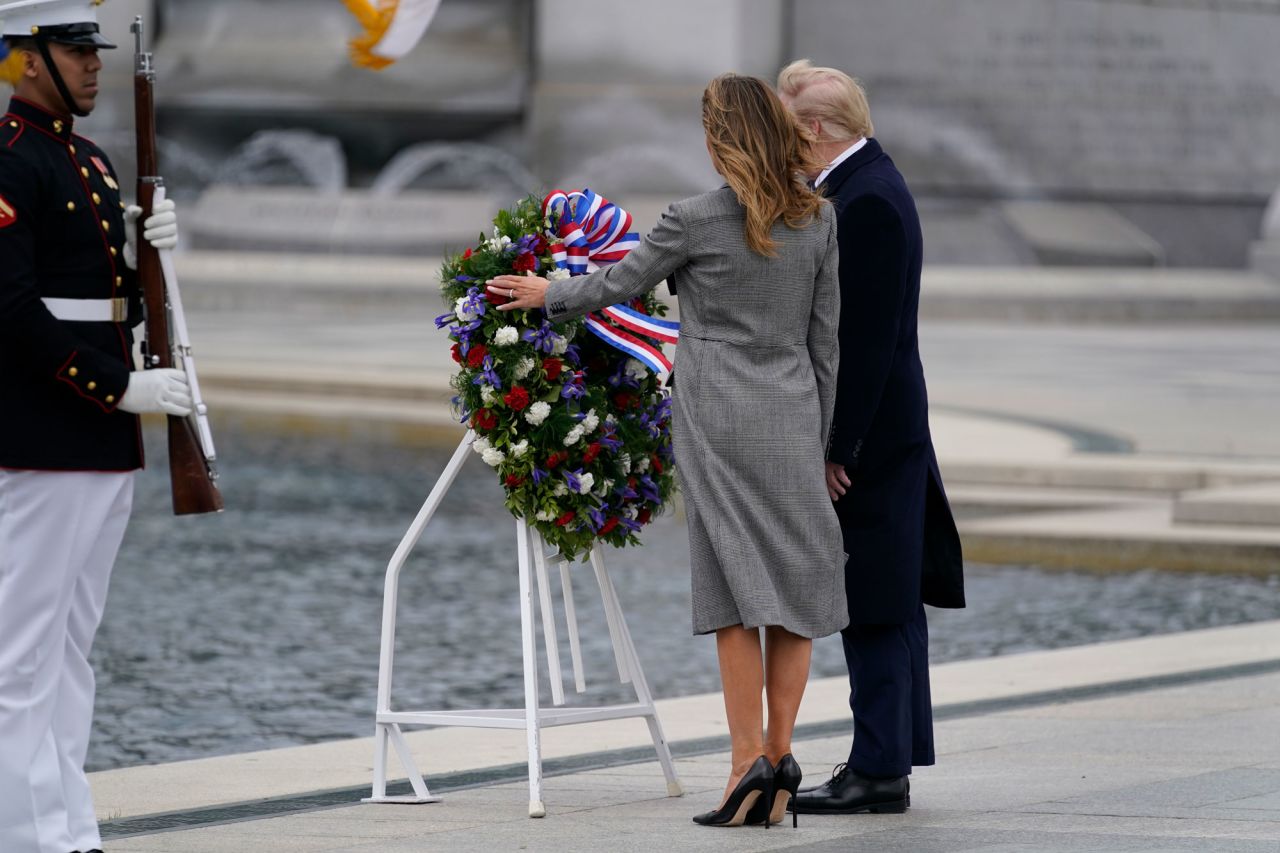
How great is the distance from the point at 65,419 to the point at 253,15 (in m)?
30.3

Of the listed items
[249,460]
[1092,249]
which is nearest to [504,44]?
[1092,249]

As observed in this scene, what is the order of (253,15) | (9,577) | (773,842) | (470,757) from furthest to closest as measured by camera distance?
(253,15)
(470,757)
(773,842)
(9,577)

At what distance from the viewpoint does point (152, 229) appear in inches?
175

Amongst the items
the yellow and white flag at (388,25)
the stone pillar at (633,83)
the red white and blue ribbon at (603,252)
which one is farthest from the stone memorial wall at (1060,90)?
the red white and blue ribbon at (603,252)

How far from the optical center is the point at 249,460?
547 inches

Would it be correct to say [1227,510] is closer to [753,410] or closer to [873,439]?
[873,439]

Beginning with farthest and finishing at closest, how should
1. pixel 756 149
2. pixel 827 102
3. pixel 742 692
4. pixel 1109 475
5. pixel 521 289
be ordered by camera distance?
pixel 1109 475 < pixel 827 102 < pixel 521 289 < pixel 742 692 < pixel 756 149

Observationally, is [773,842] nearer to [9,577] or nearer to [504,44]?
[9,577]

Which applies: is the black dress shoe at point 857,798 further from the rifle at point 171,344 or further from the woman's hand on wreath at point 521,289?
the rifle at point 171,344

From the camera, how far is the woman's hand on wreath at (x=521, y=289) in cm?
511

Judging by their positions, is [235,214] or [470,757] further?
[235,214]

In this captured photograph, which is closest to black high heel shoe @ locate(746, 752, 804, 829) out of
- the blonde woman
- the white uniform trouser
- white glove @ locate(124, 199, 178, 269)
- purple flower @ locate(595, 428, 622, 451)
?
the blonde woman

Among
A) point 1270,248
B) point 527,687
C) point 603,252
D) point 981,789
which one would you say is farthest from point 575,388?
point 1270,248

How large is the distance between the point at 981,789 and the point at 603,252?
1.69m
